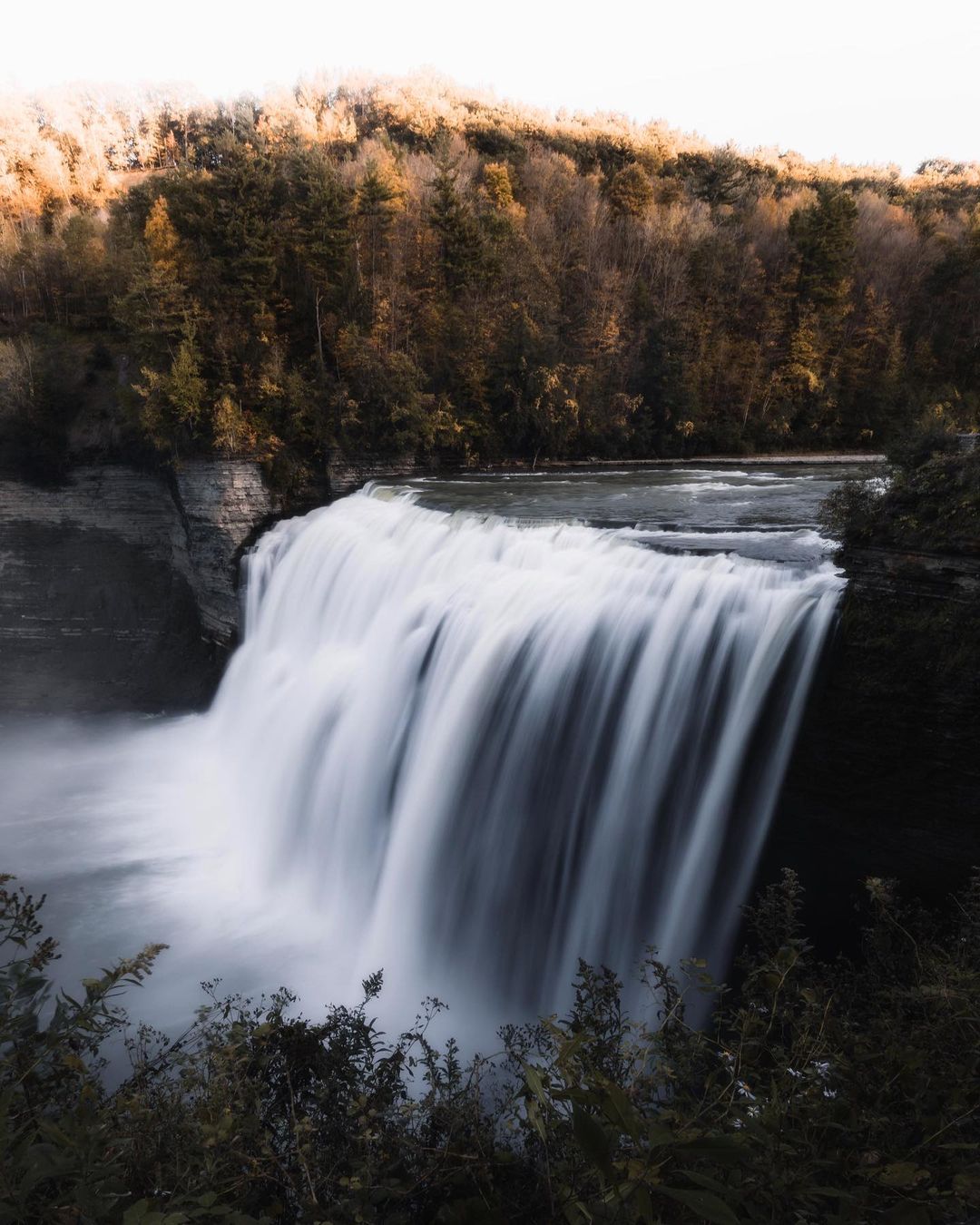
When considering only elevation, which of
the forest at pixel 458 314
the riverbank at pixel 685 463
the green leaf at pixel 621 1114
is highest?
the forest at pixel 458 314

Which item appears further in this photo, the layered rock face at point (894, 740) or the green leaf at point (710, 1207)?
the layered rock face at point (894, 740)

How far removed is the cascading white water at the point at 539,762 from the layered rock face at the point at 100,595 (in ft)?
27.2

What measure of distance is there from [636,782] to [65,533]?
19.8 m

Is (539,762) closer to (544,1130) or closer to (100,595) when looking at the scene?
(544,1130)

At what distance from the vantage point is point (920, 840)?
267 inches

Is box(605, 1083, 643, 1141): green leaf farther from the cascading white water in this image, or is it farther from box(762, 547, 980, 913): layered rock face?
box(762, 547, 980, 913): layered rock face

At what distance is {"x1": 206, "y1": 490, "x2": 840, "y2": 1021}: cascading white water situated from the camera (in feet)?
25.0

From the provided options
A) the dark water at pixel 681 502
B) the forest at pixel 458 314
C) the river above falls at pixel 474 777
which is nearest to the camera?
the river above falls at pixel 474 777

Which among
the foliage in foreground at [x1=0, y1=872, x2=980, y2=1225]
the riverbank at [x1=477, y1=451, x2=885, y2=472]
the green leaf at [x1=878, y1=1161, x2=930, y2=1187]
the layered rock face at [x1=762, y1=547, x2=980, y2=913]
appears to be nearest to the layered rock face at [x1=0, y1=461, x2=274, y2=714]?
the riverbank at [x1=477, y1=451, x2=885, y2=472]

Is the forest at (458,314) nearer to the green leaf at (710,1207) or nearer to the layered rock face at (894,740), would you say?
the layered rock face at (894,740)

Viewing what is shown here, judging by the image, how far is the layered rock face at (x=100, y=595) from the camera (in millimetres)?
18906

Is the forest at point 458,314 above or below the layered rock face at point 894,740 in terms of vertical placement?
above

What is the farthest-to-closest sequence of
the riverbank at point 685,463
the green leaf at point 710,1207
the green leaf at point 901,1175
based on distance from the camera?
the riverbank at point 685,463, the green leaf at point 901,1175, the green leaf at point 710,1207

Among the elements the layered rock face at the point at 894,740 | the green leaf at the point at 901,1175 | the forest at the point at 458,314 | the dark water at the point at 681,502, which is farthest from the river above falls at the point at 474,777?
the forest at the point at 458,314
